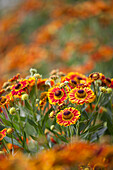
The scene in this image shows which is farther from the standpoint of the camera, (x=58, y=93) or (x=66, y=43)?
(x=66, y=43)

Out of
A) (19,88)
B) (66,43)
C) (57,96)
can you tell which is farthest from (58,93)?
(66,43)

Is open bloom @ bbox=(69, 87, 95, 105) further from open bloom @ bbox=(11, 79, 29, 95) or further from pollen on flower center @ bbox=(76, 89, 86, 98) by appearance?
open bloom @ bbox=(11, 79, 29, 95)

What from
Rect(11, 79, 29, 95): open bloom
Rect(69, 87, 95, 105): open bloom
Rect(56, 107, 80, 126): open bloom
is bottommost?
Rect(56, 107, 80, 126): open bloom

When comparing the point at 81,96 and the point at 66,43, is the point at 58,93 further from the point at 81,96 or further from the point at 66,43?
the point at 66,43

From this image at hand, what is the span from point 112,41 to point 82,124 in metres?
2.41

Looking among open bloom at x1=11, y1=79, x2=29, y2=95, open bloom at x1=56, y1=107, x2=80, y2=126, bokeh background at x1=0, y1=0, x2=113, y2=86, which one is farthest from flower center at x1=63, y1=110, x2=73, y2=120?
bokeh background at x1=0, y1=0, x2=113, y2=86

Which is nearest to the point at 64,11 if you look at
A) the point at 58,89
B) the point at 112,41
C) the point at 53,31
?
the point at 53,31

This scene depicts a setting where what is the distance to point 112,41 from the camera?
3.00 meters

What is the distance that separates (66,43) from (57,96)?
2146 mm

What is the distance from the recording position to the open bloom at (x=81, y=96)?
673 millimetres

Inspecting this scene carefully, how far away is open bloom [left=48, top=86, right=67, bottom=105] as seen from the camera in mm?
719

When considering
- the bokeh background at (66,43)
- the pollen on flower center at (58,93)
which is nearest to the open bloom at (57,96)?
A: the pollen on flower center at (58,93)

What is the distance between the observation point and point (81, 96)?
688 millimetres

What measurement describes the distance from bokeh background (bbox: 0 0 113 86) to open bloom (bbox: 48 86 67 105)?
0.85m
